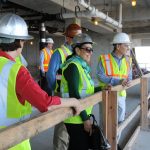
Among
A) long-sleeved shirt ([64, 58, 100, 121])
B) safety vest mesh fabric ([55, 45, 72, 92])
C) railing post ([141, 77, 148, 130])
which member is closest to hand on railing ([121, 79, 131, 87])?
safety vest mesh fabric ([55, 45, 72, 92])

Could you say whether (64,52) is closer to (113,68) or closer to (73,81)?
(113,68)

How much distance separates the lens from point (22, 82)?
1546mm

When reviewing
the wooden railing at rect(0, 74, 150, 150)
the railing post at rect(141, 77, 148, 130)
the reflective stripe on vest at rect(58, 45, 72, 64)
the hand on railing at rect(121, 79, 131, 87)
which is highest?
the reflective stripe on vest at rect(58, 45, 72, 64)

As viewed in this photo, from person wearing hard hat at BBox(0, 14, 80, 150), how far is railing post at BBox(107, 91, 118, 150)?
1162 millimetres

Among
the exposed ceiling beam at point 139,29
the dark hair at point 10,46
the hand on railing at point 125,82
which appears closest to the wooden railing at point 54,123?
the hand on railing at point 125,82

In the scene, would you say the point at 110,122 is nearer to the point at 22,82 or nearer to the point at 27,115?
the point at 27,115

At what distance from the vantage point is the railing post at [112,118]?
2918 millimetres

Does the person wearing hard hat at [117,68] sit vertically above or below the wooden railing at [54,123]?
above

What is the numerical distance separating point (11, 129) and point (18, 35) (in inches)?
23.9

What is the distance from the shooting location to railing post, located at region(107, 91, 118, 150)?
9.57ft

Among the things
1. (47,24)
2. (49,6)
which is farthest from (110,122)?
(47,24)

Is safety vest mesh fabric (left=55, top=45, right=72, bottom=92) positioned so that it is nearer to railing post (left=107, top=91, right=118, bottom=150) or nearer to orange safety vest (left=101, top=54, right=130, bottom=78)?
orange safety vest (left=101, top=54, right=130, bottom=78)

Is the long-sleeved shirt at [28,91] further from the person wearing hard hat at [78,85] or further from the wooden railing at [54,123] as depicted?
the person wearing hard hat at [78,85]

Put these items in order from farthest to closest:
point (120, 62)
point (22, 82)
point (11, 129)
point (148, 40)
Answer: point (148, 40) → point (120, 62) → point (22, 82) → point (11, 129)
